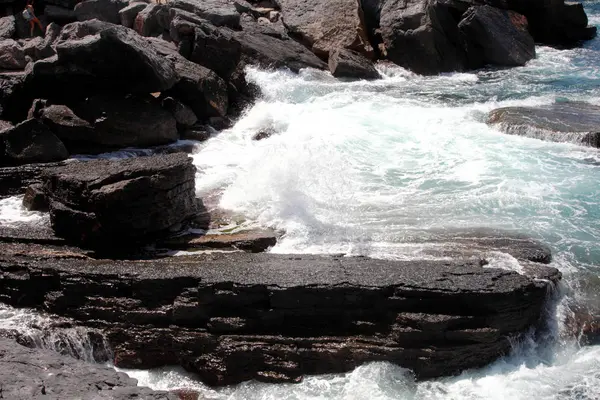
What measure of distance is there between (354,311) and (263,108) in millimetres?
9170

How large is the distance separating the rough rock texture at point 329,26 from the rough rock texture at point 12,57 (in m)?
8.23

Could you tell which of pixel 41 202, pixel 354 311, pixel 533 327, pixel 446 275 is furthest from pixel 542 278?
pixel 41 202

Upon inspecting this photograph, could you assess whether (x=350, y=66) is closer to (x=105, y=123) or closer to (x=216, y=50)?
(x=216, y=50)

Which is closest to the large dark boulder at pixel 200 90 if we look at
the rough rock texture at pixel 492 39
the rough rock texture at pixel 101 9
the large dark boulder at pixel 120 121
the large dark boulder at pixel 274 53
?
the large dark boulder at pixel 120 121

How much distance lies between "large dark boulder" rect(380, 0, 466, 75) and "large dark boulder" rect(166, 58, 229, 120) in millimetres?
6971

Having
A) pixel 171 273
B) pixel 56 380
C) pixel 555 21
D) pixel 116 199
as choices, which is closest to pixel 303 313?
pixel 171 273

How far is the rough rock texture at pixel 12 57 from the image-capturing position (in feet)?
55.1

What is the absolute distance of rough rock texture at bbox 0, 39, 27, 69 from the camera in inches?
661

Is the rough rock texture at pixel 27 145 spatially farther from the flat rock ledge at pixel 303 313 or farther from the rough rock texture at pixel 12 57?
the rough rock texture at pixel 12 57

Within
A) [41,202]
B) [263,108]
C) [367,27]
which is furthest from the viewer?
[367,27]

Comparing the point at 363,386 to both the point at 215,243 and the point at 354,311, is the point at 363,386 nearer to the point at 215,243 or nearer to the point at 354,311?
the point at 354,311

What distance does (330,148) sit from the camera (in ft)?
44.4

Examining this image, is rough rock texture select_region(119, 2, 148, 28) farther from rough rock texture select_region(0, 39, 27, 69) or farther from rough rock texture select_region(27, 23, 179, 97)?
rough rock texture select_region(27, 23, 179, 97)

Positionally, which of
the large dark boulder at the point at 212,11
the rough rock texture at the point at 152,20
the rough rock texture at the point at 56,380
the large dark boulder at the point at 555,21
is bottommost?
the rough rock texture at the point at 56,380
